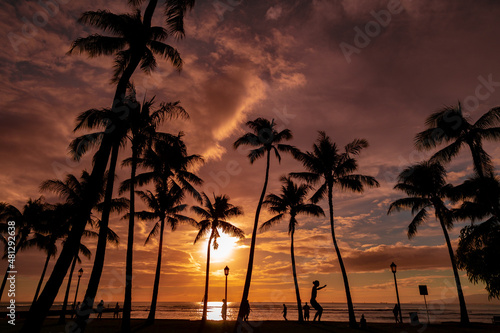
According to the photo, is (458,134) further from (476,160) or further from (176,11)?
(176,11)

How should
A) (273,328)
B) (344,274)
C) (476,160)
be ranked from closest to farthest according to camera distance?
1. (476,160)
2. (273,328)
3. (344,274)

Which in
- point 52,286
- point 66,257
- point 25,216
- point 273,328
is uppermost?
point 25,216

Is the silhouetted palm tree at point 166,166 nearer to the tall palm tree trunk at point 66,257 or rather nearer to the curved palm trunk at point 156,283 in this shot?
the curved palm trunk at point 156,283

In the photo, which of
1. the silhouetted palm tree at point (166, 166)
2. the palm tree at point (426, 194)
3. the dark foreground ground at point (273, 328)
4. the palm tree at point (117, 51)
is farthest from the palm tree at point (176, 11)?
the palm tree at point (426, 194)

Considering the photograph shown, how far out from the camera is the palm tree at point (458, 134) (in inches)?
711

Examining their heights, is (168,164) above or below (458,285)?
above

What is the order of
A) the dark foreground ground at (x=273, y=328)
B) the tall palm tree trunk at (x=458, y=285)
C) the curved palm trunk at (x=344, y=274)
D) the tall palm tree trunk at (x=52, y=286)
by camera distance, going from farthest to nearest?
the tall palm tree trunk at (x=458, y=285)
the curved palm trunk at (x=344, y=274)
the dark foreground ground at (x=273, y=328)
the tall palm tree trunk at (x=52, y=286)

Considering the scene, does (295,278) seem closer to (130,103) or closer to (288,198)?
(288,198)

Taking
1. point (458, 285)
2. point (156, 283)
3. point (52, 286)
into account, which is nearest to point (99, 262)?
point (52, 286)

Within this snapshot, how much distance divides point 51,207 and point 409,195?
114 ft

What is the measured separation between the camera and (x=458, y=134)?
19000 mm

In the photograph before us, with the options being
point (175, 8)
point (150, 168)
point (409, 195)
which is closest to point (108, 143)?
point (175, 8)

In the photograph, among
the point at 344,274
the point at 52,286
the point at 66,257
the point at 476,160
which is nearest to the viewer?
the point at 52,286

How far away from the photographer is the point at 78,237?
8602 millimetres
